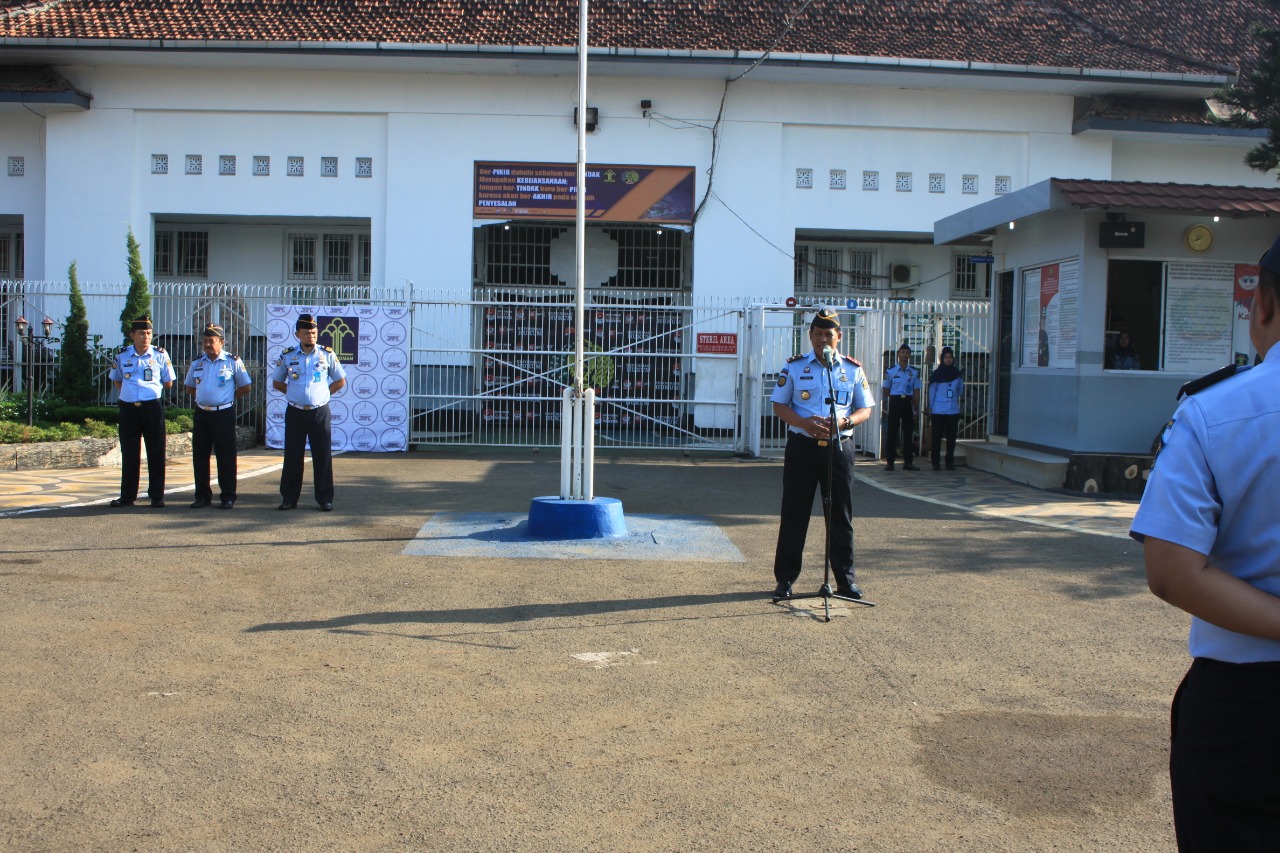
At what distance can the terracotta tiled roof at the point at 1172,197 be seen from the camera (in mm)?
13047

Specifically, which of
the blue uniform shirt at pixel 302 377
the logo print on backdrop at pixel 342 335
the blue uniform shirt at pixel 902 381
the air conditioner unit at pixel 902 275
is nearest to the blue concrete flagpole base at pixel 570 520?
the blue uniform shirt at pixel 302 377

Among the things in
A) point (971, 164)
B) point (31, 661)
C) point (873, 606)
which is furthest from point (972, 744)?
point (971, 164)

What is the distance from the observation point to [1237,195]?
13453 millimetres

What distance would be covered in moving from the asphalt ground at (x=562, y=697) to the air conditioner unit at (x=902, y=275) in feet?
44.4

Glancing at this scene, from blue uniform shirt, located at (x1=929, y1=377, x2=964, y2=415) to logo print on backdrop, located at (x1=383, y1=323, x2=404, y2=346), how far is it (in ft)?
25.9

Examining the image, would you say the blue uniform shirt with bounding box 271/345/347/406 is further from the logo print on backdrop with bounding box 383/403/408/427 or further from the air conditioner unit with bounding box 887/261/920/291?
the air conditioner unit with bounding box 887/261/920/291

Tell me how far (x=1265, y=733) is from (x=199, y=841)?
10.5 ft

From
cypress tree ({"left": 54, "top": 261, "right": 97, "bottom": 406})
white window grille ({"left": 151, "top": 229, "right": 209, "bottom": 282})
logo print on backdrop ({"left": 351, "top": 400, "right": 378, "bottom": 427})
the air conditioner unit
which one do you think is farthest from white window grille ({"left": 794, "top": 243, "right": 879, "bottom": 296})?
cypress tree ({"left": 54, "top": 261, "right": 97, "bottom": 406})

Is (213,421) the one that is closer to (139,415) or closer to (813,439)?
(139,415)

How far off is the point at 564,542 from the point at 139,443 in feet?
14.8

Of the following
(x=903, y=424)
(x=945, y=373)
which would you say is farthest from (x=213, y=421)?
(x=945, y=373)

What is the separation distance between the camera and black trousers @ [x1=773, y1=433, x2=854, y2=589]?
7.71m

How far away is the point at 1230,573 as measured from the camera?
7.91 ft

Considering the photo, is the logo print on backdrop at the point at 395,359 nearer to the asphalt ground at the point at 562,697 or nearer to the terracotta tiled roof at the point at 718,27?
the terracotta tiled roof at the point at 718,27
